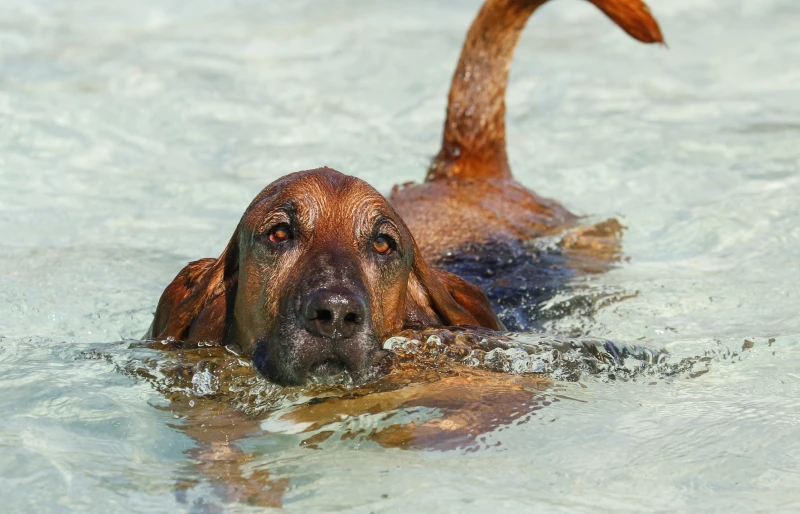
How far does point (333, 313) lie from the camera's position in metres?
3.87

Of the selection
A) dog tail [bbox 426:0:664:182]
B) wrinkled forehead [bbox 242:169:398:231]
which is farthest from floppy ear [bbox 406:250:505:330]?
dog tail [bbox 426:0:664:182]

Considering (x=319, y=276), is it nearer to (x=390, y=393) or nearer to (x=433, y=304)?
(x=390, y=393)

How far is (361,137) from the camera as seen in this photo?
31.5 feet

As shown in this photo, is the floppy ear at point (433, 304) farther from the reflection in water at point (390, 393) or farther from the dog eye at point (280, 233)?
the dog eye at point (280, 233)

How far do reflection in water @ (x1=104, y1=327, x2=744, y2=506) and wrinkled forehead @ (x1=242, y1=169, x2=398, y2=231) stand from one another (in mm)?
511

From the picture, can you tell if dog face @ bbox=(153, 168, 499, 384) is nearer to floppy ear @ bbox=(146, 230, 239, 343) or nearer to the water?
floppy ear @ bbox=(146, 230, 239, 343)

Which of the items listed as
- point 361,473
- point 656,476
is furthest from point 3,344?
point 656,476

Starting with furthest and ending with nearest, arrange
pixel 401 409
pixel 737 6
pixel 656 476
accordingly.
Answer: pixel 737 6 < pixel 401 409 < pixel 656 476

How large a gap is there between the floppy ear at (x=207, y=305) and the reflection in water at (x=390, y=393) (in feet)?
0.29

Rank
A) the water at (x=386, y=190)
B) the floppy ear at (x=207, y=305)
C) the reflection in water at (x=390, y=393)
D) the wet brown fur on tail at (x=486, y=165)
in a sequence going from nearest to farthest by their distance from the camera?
the water at (x=386, y=190)
the reflection in water at (x=390, y=393)
the floppy ear at (x=207, y=305)
the wet brown fur on tail at (x=486, y=165)

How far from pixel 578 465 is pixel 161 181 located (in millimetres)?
5458

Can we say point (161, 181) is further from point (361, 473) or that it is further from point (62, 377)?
point (361, 473)

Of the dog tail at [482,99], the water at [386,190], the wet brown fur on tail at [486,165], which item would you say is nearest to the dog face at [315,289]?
the water at [386,190]

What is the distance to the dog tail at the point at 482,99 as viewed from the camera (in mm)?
7125
